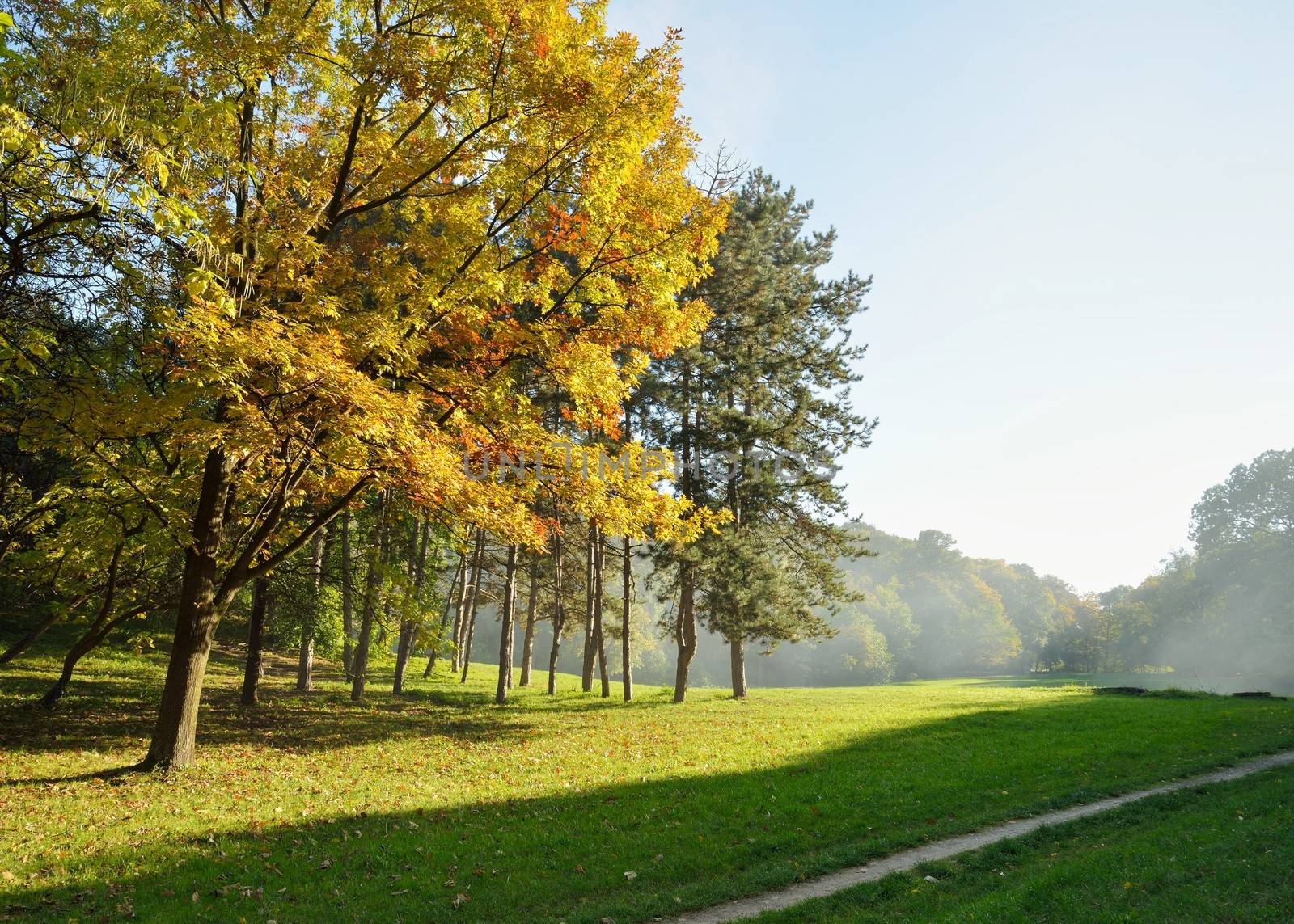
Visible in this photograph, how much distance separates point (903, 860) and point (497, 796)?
5596 mm

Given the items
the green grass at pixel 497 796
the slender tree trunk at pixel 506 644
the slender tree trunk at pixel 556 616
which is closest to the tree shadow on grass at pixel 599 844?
the green grass at pixel 497 796

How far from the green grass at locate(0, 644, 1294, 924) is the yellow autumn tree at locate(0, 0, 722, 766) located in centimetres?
251

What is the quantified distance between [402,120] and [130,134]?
5.73 m

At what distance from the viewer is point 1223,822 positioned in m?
8.43

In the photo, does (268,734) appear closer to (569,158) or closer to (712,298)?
(569,158)

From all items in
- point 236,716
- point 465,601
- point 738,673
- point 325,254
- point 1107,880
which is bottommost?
point 1107,880

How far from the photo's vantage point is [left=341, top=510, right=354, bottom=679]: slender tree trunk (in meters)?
15.5

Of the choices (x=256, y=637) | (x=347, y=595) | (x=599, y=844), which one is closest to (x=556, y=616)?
(x=347, y=595)

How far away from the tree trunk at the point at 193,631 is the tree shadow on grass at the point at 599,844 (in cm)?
88

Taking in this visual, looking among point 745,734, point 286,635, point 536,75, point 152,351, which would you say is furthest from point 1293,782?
point 286,635

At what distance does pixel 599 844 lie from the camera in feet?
26.2

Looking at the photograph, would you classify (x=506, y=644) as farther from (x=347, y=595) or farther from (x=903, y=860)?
(x=903, y=860)

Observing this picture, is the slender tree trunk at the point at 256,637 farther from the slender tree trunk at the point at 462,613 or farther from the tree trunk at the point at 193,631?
the slender tree trunk at the point at 462,613

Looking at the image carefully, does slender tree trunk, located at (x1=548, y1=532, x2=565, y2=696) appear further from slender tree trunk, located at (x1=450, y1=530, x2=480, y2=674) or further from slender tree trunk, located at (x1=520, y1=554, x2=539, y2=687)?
slender tree trunk, located at (x1=450, y1=530, x2=480, y2=674)
